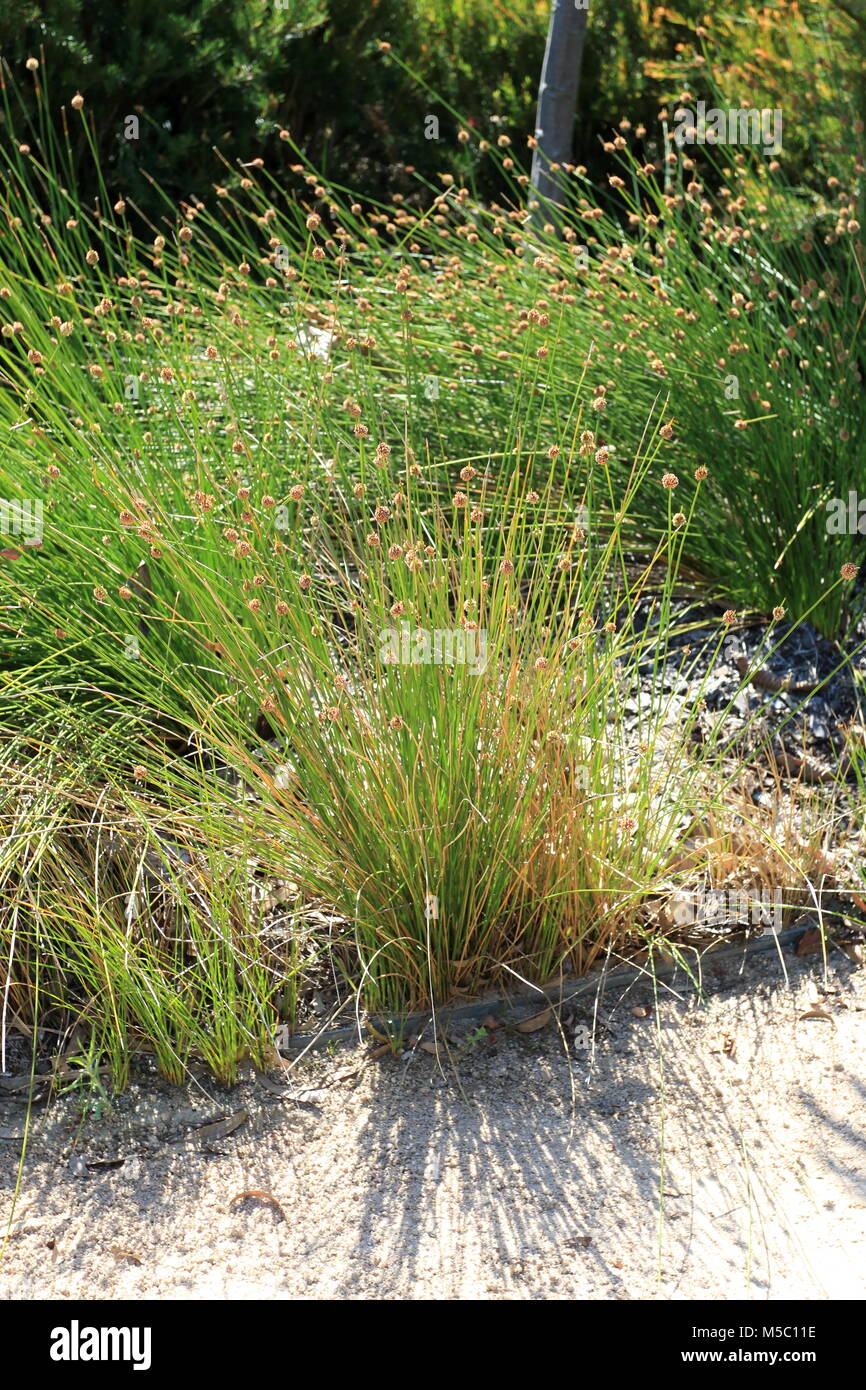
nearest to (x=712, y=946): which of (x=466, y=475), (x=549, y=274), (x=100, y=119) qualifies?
(x=466, y=475)

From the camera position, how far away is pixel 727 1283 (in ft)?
7.38

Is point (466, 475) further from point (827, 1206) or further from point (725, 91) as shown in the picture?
point (725, 91)

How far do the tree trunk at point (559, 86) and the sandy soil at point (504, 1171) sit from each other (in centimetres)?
Result: 429

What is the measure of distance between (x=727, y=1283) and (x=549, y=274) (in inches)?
139

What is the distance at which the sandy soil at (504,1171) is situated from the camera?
231cm
